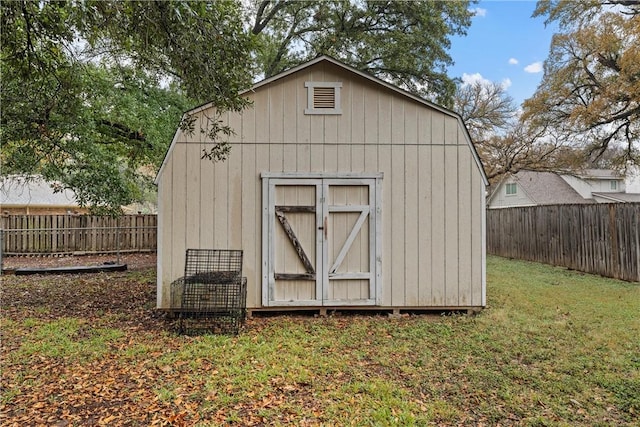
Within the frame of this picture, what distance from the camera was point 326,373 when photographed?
3.37 meters

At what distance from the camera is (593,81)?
43.6ft

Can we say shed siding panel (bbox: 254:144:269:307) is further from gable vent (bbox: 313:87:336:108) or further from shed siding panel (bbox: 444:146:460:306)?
shed siding panel (bbox: 444:146:460:306)

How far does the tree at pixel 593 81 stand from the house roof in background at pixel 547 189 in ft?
23.5

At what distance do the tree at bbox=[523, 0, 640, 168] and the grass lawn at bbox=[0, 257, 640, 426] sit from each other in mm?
Answer: 9333

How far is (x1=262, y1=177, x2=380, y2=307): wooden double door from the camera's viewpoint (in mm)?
5172

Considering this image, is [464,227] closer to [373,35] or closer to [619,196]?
[373,35]

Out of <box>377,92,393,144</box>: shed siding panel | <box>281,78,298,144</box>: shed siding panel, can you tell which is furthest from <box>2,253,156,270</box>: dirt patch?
<box>377,92,393,144</box>: shed siding panel

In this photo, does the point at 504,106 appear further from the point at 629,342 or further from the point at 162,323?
the point at 162,323

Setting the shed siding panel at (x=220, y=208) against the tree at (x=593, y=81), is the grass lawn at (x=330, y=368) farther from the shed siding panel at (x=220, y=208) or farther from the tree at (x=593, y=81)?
the tree at (x=593, y=81)

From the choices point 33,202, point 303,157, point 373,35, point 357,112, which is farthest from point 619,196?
point 33,202

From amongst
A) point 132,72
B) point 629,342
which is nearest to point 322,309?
point 629,342

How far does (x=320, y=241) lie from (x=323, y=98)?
82.9 inches

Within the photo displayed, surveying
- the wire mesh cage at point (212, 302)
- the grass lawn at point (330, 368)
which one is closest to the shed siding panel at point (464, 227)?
the grass lawn at point (330, 368)

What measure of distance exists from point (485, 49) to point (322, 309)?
8.66m
